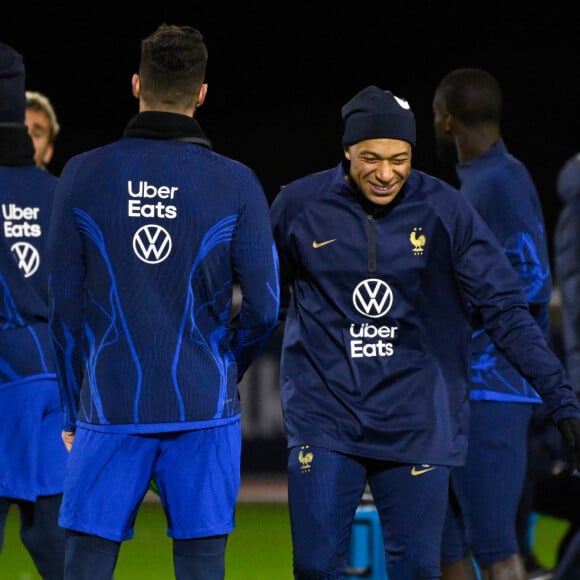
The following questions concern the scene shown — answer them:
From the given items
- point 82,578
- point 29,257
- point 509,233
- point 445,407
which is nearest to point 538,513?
point 509,233

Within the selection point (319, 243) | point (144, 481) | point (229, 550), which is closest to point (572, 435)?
point (319, 243)

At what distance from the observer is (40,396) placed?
4.92 meters

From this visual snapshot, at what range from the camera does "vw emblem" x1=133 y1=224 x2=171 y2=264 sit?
12.0 ft

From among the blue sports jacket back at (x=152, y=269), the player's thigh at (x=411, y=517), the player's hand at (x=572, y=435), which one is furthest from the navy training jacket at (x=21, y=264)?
the player's hand at (x=572, y=435)

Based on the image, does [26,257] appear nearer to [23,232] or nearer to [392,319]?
[23,232]

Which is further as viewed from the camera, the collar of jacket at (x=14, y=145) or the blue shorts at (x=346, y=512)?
the collar of jacket at (x=14, y=145)

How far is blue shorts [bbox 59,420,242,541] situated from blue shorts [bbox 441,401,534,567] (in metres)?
1.41

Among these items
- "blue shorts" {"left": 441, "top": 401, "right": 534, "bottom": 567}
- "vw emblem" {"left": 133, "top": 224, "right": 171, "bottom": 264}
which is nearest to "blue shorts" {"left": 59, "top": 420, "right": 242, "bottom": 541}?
"vw emblem" {"left": 133, "top": 224, "right": 171, "bottom": 264}

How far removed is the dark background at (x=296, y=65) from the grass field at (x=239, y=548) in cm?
446

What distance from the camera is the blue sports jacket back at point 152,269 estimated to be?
12.0 ft

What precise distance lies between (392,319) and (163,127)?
925 millimetres

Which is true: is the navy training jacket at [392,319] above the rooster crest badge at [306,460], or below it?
above

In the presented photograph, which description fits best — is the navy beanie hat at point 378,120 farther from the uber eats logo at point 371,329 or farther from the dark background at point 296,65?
the dark background at point 296,65

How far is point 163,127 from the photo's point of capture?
375 cm
